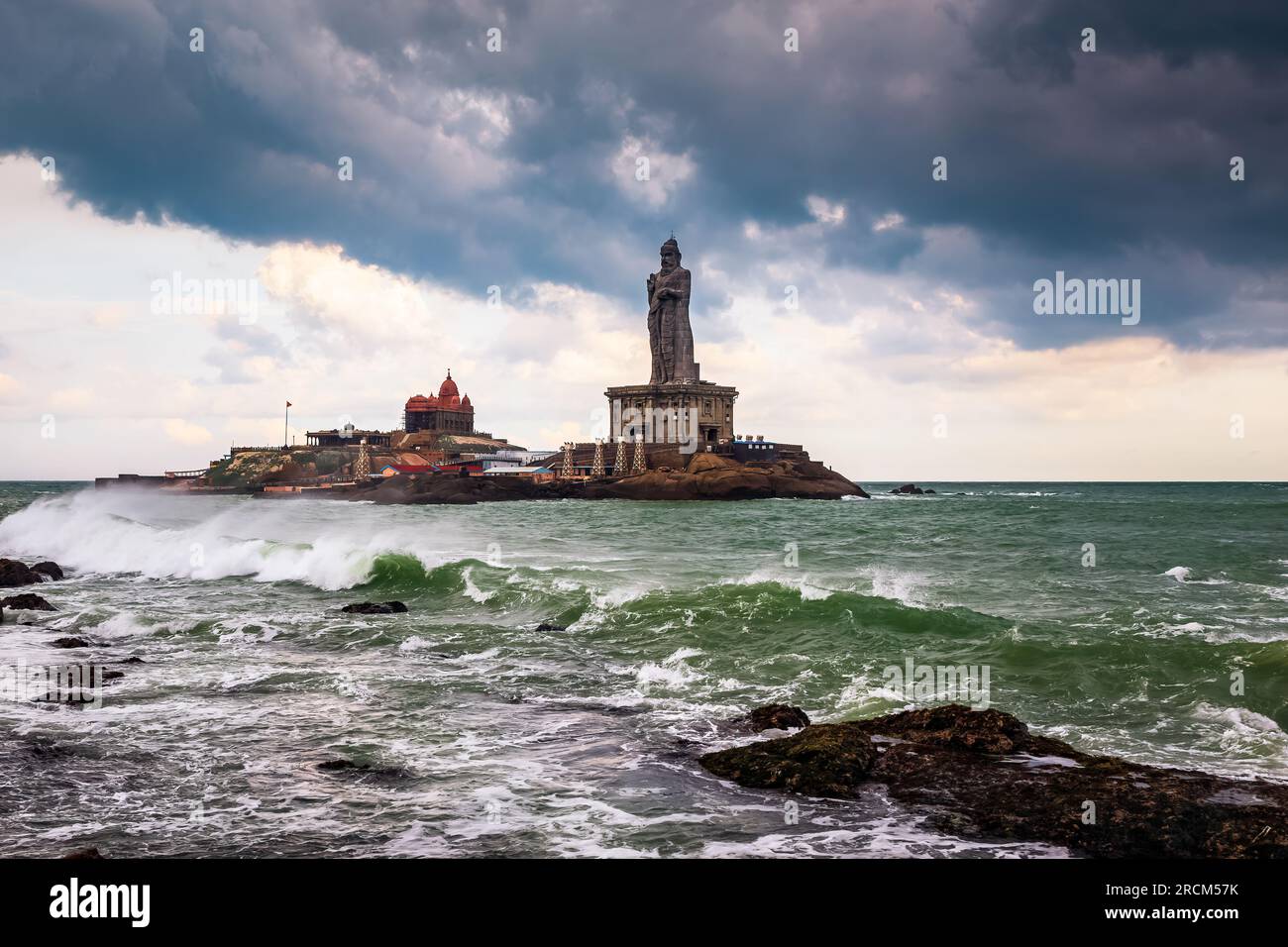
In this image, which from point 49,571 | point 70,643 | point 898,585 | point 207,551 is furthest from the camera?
point 207,551

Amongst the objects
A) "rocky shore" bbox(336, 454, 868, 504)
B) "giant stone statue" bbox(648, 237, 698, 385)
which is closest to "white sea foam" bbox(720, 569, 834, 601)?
"rocky shore" bbox(336, 454, 868, 504)

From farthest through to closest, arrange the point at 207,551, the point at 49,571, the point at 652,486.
Answer: the point at 652,486 < the point at 207,551 < the point at 49,571

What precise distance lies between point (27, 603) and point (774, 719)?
74.6ft

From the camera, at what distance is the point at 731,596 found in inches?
968

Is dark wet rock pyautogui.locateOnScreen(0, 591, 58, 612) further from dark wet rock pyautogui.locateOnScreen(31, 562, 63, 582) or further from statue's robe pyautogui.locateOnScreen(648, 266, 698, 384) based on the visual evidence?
statue's robe pyautogui.locateOnScreen(648, 266, 698, 384)

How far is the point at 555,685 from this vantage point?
53.7ft

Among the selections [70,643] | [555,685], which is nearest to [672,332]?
[70,643]

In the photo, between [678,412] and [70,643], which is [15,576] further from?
[678,412]

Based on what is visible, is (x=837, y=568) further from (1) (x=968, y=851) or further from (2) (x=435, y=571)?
(1) (x=968, y=851)

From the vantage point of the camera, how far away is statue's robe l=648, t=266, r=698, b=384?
15738cm

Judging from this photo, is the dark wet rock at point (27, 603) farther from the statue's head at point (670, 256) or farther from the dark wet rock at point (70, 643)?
the statue's head at point (670, 256)

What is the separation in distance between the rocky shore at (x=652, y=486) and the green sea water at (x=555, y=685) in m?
83.9
